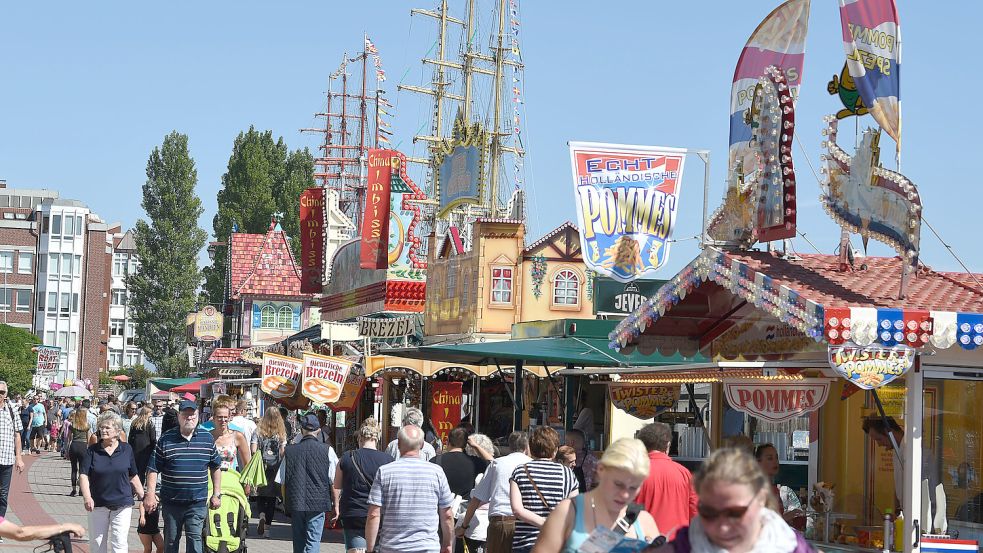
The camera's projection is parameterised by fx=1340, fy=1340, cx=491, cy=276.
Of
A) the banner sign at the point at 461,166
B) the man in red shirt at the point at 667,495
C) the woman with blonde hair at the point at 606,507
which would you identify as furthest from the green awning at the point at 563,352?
the banner sign at the point at 461,166

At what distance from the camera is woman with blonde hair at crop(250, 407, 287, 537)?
60.5 feet

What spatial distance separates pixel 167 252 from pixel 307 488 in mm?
74599

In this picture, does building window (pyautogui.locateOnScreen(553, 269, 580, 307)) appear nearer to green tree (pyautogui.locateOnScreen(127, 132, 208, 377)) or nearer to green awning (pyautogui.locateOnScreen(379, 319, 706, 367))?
green awning (pyautogui.locateOnScreen(379, 319, 706, 367))

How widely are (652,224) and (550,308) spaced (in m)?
14.7

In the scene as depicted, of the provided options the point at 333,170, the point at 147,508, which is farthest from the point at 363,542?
the point at 333,170

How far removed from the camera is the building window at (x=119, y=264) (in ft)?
394

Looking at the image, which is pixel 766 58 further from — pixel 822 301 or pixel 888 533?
pixel 888 533

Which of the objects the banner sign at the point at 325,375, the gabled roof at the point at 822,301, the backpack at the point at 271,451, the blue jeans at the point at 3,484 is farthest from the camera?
the banner sign at the point at 325,375

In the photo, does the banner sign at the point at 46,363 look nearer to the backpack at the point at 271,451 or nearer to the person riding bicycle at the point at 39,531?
the backpack at the point at 271,451

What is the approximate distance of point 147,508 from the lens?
12.2 metres

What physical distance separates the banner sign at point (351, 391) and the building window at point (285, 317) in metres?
43.2

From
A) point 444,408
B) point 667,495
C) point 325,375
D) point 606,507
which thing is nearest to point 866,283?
point 667,495

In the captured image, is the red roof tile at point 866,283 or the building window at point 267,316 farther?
the building window at point 267,316

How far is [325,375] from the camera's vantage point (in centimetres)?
2214
